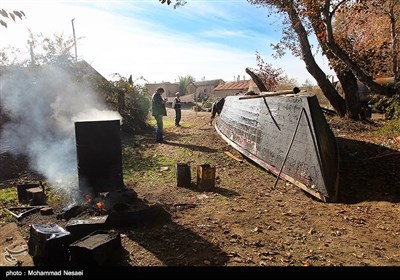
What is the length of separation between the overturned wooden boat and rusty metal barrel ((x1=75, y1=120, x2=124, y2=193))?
3.84m

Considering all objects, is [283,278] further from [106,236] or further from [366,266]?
[106,236]

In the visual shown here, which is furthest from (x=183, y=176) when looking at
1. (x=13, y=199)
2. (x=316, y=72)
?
(x=316, y=72)

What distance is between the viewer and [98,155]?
235 inches

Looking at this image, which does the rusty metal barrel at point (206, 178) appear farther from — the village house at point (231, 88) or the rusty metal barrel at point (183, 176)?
the village house at point (231, 88)

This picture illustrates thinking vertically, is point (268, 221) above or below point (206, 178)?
below

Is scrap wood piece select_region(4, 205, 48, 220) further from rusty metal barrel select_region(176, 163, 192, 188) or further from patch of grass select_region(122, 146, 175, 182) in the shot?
rusty metal barrel select_region(176, 163, 192, 188)

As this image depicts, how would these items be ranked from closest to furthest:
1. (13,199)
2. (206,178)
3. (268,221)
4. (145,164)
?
(268,221), (13,199), (206,178), (145,164)

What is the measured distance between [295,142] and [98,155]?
14.5 feet

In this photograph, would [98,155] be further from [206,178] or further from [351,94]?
[351,94]

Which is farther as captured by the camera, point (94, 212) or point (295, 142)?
point (295, 142)

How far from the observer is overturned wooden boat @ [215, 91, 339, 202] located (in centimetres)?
Result: 576

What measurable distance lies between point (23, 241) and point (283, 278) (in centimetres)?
380

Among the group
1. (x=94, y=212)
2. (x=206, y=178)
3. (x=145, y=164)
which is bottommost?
(x=145, y=164)

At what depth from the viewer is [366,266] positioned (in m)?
3.46
